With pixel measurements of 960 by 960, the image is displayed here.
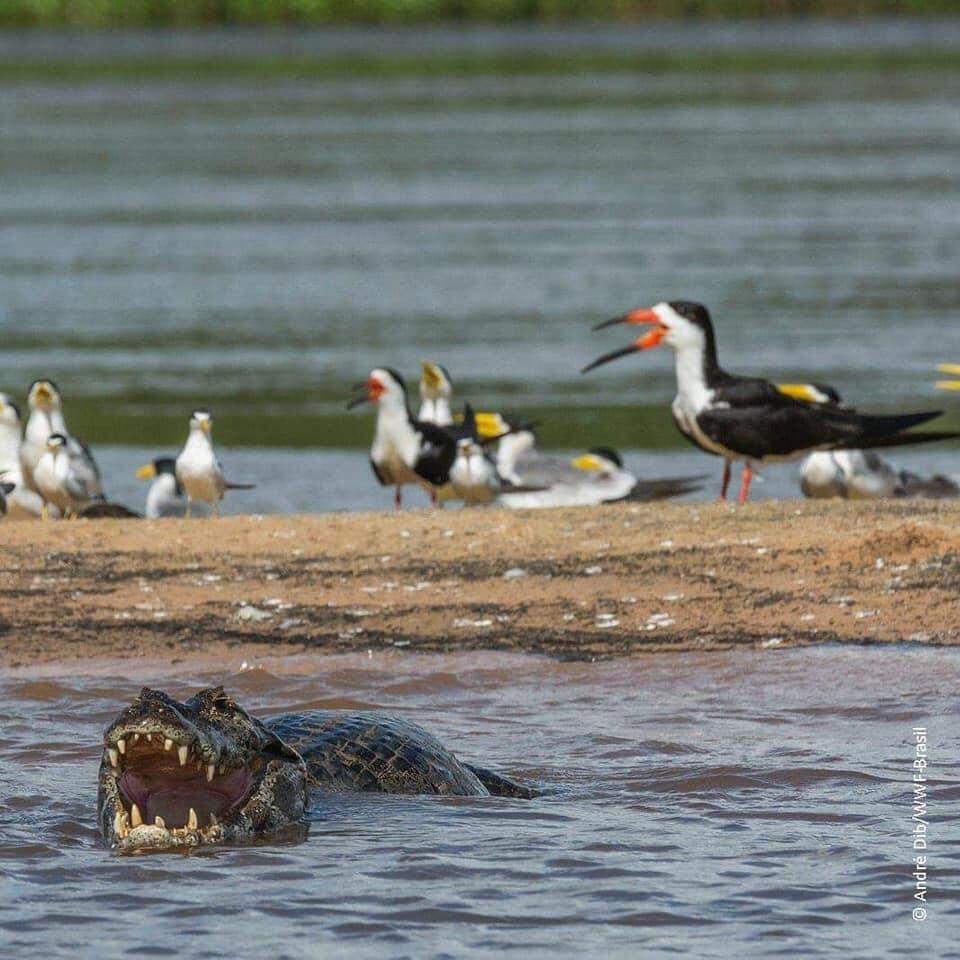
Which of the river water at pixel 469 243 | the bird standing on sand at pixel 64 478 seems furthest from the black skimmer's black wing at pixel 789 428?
the river water at pixel 469 243

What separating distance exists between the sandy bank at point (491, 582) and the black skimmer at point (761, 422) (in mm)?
1858

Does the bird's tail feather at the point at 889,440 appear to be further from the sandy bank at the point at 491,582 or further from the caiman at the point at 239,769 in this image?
the caiman at the point at 239,769

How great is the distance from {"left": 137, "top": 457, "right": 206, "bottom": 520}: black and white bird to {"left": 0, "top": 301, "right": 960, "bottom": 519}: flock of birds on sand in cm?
1

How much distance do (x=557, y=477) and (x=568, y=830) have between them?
8.39m

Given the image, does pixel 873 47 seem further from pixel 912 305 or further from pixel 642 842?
pixel 642 842

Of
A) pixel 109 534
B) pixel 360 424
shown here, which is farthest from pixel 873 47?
pixel 109 534

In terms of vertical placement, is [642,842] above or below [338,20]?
below

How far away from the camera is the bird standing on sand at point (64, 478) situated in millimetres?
13781

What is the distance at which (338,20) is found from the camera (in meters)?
87.6

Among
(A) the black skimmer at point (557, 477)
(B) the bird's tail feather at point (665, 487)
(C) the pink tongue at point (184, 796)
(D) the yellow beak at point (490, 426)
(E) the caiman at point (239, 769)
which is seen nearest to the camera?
(E) the caiman at point (239, 769)

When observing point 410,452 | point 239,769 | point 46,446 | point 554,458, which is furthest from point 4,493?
point 239,769

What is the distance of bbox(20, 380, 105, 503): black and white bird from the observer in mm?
13930

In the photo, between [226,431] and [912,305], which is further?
[912,305]

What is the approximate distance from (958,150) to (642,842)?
34.2m
